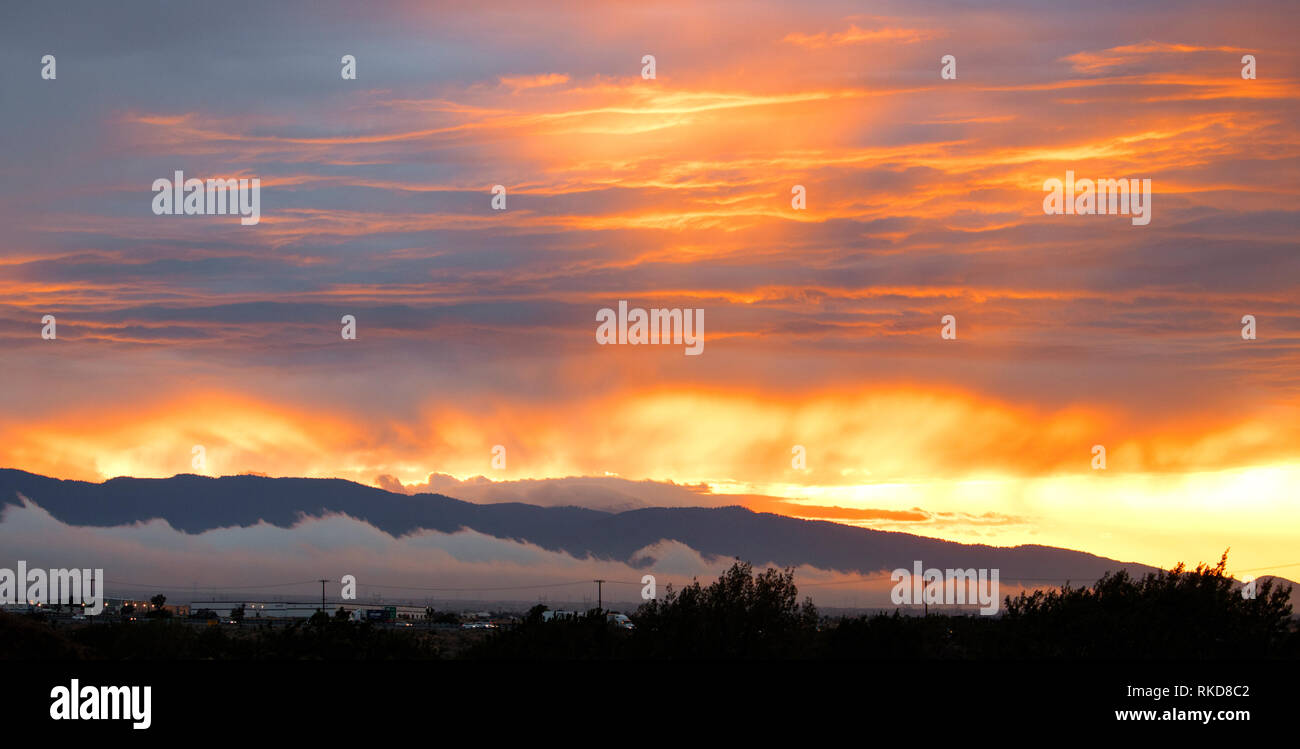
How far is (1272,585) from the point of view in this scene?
2975 inches
